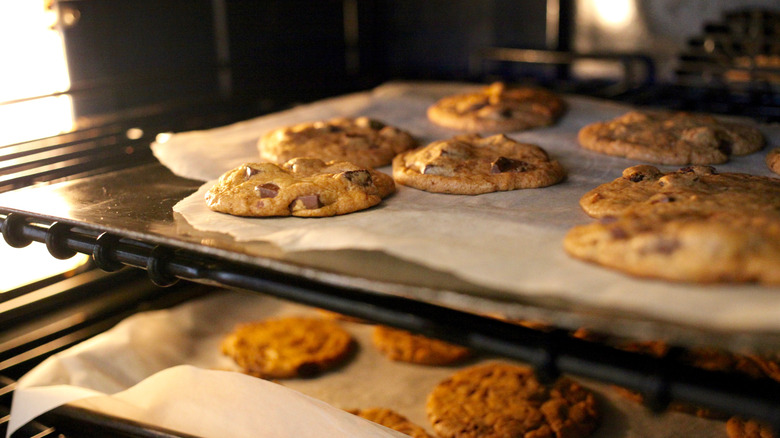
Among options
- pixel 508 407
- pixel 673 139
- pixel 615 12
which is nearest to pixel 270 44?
pixel 615 12

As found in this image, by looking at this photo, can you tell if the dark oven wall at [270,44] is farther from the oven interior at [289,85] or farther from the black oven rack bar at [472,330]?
the black oven rack bar at [472,330]

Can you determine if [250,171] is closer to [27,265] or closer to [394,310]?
[394,310]

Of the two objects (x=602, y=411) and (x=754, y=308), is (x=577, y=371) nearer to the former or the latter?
(x=754, y=308)

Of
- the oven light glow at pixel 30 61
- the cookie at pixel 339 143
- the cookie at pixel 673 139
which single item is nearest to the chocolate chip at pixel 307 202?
the cookie at pixel 339 143

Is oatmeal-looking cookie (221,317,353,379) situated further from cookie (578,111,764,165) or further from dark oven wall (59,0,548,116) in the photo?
cookie (578,111,764,165)

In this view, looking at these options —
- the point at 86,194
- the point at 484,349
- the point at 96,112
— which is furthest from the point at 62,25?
the point at 484,349

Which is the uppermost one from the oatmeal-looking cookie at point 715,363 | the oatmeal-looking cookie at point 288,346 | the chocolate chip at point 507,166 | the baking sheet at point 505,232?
the chocolate chip at point 507,166
